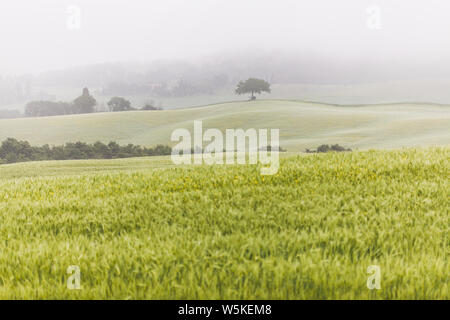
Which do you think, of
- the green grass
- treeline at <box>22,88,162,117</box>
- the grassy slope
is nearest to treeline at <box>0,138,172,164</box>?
the grassy slope

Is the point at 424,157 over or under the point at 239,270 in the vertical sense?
over

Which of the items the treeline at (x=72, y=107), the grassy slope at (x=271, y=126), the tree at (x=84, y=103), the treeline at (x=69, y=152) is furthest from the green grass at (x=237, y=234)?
the tree at (x=84, y=103)

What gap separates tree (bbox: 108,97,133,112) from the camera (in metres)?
139

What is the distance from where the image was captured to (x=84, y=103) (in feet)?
449

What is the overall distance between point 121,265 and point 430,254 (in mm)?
4641

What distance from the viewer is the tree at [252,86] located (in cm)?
11825

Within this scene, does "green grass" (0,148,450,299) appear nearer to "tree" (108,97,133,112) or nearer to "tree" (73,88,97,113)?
"tree" (108,97,133,112)

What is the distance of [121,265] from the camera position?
4.70 m

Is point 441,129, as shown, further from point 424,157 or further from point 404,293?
point 404,293

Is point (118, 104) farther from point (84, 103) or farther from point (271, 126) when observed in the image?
point (271, 126)

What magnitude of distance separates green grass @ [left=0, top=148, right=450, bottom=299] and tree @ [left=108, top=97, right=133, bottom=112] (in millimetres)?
135148

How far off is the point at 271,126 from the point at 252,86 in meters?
43.4

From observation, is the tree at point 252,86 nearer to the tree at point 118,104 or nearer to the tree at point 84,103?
the tree at point 118,104
